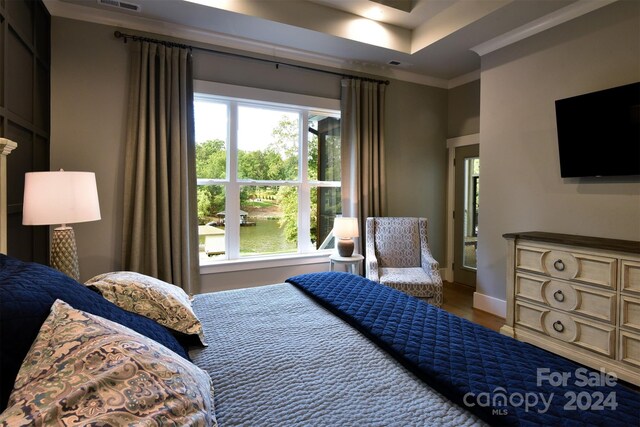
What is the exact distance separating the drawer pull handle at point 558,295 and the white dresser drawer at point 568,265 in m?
0.11

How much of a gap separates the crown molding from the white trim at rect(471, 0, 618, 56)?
104 cm

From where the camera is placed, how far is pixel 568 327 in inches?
94.7

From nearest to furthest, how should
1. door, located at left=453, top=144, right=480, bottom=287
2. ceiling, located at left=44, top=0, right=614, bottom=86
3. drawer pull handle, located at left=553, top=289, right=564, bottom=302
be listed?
drawer pull handle, located at left=553, top=289, right=564, bottom=302 < ceiling, located at left=44, top=0, right=614, bottom=86 < door, located at left=453, top=144, right=480, bottom=287

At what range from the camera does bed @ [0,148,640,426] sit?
0.68 metres

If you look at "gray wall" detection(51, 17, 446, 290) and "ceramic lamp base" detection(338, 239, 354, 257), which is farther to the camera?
"ceramic lamp base" detection(338, 239, 354, 257)

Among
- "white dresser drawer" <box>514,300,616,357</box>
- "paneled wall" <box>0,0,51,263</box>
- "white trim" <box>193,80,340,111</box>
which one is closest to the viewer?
"paneled wall" <box>0,0,51,263</box>

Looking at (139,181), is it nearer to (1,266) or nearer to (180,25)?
(180,25)

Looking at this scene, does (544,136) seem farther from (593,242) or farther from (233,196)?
(233,196)

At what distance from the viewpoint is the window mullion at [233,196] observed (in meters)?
3.45

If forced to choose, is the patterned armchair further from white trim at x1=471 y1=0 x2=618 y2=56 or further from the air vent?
the air vent

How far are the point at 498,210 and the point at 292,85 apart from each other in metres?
2.53

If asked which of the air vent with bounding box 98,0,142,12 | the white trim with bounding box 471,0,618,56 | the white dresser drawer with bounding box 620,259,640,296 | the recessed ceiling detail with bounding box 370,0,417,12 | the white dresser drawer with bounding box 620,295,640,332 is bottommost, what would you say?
the white dresser drawer with bounding box 620,295,640,332

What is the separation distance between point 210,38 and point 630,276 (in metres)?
3.80

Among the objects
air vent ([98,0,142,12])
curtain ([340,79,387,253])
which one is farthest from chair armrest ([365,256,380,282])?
air vent ([98,0,142,12])
